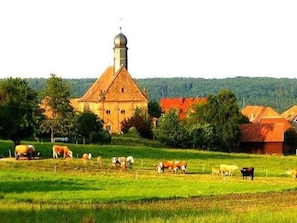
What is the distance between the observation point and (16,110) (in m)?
62.7

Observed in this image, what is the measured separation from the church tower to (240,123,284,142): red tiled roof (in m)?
25.4

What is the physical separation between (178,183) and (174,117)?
2022 inches

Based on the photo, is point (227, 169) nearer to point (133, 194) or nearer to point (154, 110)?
point (133, 194)

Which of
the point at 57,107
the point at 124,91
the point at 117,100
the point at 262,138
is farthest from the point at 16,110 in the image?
the point at 124,91

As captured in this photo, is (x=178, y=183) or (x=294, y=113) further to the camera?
(x=294, y=113)

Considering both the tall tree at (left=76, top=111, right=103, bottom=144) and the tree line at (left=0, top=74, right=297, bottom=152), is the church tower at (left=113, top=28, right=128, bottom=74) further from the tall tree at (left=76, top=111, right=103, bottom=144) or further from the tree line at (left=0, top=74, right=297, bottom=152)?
the tall tree at (left=76, top=111, right=103, bottom=144)

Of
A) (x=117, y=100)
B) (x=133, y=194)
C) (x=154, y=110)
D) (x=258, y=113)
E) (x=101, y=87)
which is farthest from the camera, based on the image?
(x=258, y=113)

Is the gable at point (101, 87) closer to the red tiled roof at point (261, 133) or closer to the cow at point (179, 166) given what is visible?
the red tiled roof at point (261, 133)

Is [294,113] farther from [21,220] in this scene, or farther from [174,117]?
[21,220]

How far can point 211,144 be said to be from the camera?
99.6m

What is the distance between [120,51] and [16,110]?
62.2 meters

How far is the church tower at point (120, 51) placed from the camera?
12300cm

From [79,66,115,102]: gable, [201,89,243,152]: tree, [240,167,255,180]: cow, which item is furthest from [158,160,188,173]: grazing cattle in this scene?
[79,66,115,102]: gable

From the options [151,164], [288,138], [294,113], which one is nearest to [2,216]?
[151,164]
